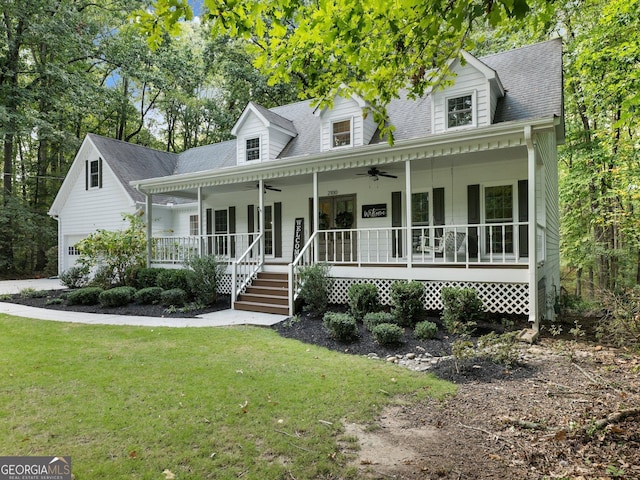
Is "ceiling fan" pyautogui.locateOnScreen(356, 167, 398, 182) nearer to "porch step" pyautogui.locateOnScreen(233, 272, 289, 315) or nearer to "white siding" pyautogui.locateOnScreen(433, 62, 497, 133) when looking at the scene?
"white siding" pyautogui.locateOnScreen(433, 62, 497, 133)

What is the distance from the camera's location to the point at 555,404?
13.0 ft

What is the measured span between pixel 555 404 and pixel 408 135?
325 inches

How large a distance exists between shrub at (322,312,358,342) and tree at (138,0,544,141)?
3.50 meters

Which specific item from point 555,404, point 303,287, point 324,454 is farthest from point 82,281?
point 555,404

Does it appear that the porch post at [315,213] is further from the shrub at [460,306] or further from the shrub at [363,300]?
the shrub at [460,306]

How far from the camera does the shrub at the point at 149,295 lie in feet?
35.2

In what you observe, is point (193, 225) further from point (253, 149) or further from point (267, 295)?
point (267, 295)

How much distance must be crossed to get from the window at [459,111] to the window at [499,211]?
1.81 metres

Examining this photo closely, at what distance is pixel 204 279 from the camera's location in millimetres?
10406

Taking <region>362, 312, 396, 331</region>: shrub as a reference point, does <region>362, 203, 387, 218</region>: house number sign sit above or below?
above

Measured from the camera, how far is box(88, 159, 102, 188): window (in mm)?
17688

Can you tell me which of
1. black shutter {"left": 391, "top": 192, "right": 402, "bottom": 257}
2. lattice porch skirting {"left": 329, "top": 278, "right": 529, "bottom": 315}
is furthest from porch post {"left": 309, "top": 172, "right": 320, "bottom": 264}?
black shutter {"left": 391, "top": 192, "right": 402, "bottom": 257}

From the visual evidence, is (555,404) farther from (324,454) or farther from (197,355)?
(197,355)

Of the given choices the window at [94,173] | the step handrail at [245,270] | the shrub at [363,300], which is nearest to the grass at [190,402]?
the shrub at [363,300]
